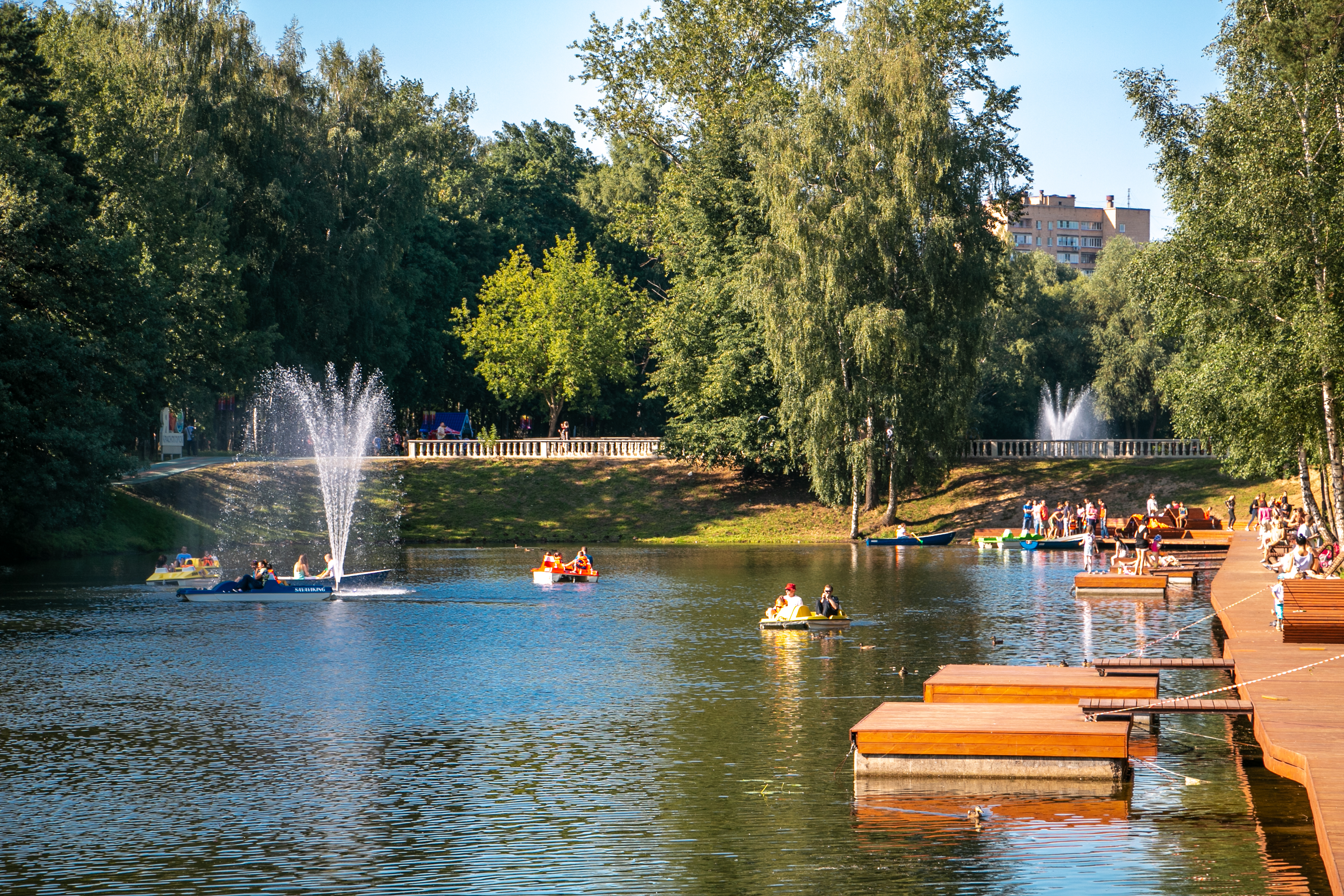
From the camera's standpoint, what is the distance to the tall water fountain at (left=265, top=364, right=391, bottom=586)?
258ft

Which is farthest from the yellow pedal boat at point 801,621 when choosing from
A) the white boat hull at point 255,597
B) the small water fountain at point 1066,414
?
the small water fountain at point 1066,414

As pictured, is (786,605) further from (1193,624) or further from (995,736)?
(995,736)

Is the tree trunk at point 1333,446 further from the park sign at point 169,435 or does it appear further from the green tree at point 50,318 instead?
the park sign at point 169,435

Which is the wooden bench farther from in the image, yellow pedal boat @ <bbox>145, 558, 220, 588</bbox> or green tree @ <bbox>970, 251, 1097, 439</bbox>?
green tree @ <bbox>970, 251, 1097, 439</bbox>

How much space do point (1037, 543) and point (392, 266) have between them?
42.2m

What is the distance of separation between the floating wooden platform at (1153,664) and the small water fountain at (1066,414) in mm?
72844

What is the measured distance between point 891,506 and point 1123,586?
91.8ft

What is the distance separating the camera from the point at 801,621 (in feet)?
118

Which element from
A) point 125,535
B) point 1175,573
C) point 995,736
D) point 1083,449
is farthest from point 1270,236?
point 125,535

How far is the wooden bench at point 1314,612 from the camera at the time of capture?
24844 mm

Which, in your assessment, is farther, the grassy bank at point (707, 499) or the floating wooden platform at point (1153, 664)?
the grassy bank at point (707, 499)

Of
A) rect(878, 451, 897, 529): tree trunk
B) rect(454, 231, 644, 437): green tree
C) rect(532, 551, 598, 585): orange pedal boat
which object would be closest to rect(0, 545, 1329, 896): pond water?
rect(532, 551, 598, 585): orange pedal boat

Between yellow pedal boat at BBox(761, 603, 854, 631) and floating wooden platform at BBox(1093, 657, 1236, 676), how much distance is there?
1074cm

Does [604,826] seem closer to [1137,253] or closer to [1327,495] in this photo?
[1137,253]
